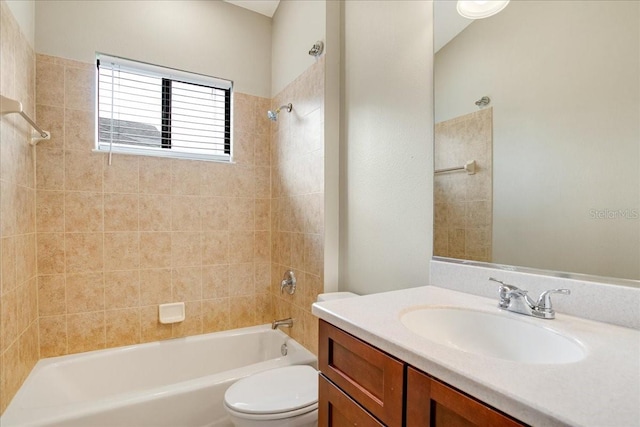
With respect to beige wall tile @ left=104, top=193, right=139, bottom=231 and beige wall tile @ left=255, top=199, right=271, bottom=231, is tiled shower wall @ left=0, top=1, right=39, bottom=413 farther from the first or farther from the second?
beige wall tile @ left=255, top=199, right=271, bottom=231

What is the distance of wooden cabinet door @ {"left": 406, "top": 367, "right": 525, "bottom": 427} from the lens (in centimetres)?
50

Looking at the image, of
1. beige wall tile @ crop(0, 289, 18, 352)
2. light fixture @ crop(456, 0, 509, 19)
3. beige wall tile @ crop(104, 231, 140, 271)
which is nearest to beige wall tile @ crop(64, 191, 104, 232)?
beige wall tile @ crop(104, 231, 140, 271)

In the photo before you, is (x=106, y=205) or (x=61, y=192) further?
(x=106, y=205)

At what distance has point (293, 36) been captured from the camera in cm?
219

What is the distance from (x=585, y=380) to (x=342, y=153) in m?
1.53

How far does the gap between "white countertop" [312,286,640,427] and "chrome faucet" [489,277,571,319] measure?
25 millimetres

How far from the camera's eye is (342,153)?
1.86 metres

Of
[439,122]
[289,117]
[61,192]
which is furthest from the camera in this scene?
[289,117]

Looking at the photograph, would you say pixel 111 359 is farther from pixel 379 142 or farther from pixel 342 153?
pixel 379 142

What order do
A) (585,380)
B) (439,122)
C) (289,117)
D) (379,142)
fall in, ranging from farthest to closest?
(289,117), (379,142), (439,122), (585,380)

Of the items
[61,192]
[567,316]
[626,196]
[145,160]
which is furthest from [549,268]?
[61,192]

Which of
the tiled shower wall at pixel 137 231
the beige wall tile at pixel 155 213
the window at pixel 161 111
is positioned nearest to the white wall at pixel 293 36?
the tiled shower wall at pixel 137 231

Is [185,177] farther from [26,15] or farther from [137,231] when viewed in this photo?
[26,15]

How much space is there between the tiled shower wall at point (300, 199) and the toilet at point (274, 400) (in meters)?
0.40
